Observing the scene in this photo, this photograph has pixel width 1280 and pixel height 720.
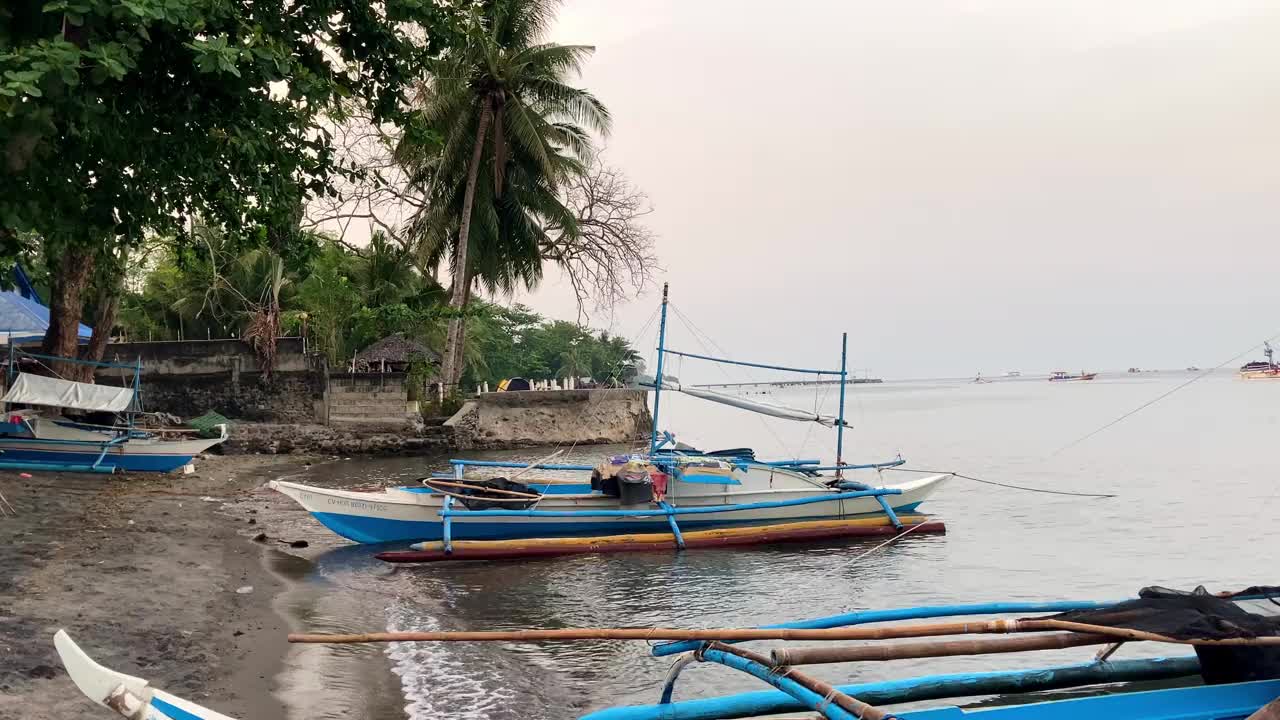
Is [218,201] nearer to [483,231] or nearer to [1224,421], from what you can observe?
[483,231]

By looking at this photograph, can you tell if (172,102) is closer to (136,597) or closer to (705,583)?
(136,597)

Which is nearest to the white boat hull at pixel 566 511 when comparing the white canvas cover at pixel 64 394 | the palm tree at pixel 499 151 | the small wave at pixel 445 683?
the small wave at pixel 445 683

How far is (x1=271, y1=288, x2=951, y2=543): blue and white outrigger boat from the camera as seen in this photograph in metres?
13.4

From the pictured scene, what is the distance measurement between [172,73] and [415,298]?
23015 millimetres

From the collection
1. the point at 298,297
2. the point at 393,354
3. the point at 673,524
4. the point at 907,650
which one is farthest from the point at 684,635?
the point at 298,297

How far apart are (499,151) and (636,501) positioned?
1633cm

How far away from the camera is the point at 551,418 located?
3209 cm

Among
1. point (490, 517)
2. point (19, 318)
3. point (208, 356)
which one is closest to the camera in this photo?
point (490, 517)

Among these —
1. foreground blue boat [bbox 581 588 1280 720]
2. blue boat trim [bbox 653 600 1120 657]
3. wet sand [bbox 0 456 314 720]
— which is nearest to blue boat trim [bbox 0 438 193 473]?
wet sand [bbox 0 456 314 720]

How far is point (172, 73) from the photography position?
7.36 meters

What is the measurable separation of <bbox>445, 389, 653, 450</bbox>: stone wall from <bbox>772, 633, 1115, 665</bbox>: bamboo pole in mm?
24754

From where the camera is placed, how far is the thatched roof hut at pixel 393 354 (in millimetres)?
28562

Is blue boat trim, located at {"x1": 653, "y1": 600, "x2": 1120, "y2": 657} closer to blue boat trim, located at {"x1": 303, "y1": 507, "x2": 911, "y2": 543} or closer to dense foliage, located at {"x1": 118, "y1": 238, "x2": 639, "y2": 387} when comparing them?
blue boat trim, located at {"x1": 303, "y1": 507, "x2": 911, "y2": 543}

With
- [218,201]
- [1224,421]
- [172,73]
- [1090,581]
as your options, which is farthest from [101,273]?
[1224,421]
